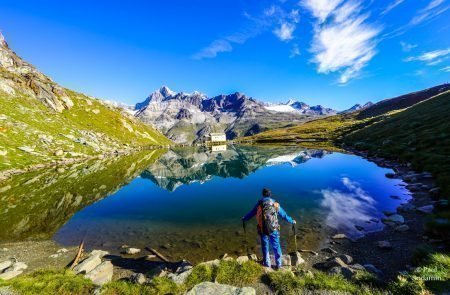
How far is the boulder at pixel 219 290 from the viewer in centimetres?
1094

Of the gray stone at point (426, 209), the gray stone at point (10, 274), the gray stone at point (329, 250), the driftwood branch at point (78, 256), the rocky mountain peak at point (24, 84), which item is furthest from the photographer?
the rocky mountain peak at point (24, 84)

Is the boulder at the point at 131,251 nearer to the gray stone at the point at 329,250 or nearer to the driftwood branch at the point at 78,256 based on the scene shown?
the driftwood branch at the point at 78,256

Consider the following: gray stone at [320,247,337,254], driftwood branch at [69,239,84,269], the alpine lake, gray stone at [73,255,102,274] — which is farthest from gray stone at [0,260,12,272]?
gray stone at [320,247,337,254]

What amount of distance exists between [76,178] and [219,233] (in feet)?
125

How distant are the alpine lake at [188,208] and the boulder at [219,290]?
7.53 meters

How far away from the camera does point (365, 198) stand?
30484 mm

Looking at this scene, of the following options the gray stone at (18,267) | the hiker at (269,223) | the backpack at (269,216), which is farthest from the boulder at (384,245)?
the gray stone at (18,267)

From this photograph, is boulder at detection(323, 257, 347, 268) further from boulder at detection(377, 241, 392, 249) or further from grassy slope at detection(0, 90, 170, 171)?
grassy slope at detection(0, 90, 170, 171)

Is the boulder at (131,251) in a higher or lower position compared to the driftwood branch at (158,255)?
higher

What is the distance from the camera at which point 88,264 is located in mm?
16656

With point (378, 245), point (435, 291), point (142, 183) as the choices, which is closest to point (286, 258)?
point (378, 245)

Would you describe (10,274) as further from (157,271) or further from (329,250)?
(329,250)

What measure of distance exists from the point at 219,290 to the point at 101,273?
29.0 ft

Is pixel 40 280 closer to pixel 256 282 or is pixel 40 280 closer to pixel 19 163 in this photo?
pixel 256 282
